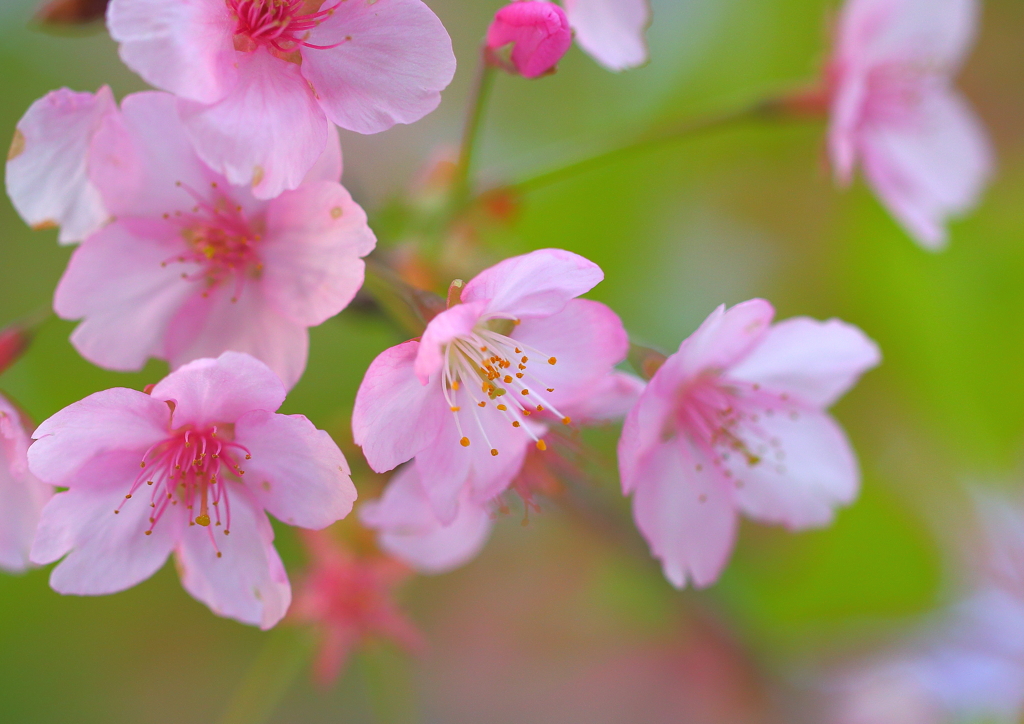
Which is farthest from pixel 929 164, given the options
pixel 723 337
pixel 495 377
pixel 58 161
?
pixel 58 161

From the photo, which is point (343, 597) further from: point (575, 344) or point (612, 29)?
point (612, 29)

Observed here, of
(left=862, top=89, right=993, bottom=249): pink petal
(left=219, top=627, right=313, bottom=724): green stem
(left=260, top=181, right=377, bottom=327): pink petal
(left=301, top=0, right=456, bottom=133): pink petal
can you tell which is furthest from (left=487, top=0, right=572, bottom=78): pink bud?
(left=219, top=627, right=313, bottom=724): green stem

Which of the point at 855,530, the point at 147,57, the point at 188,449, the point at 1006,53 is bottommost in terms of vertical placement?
the point at 855,530

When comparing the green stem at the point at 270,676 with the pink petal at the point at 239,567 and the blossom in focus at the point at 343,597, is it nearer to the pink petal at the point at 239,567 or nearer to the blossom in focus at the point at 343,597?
the blossom in focus at the point at 343,597

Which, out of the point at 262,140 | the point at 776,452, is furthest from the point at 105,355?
the point at 776,452

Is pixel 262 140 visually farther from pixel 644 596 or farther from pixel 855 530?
pixel 855 530

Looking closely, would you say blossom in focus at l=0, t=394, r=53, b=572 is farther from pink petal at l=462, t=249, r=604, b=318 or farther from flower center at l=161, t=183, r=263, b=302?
pink petal at l=462, t=249, r=604, b=318

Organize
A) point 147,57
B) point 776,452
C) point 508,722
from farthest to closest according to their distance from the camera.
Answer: point 508,722, point 776,452, point 147,57
